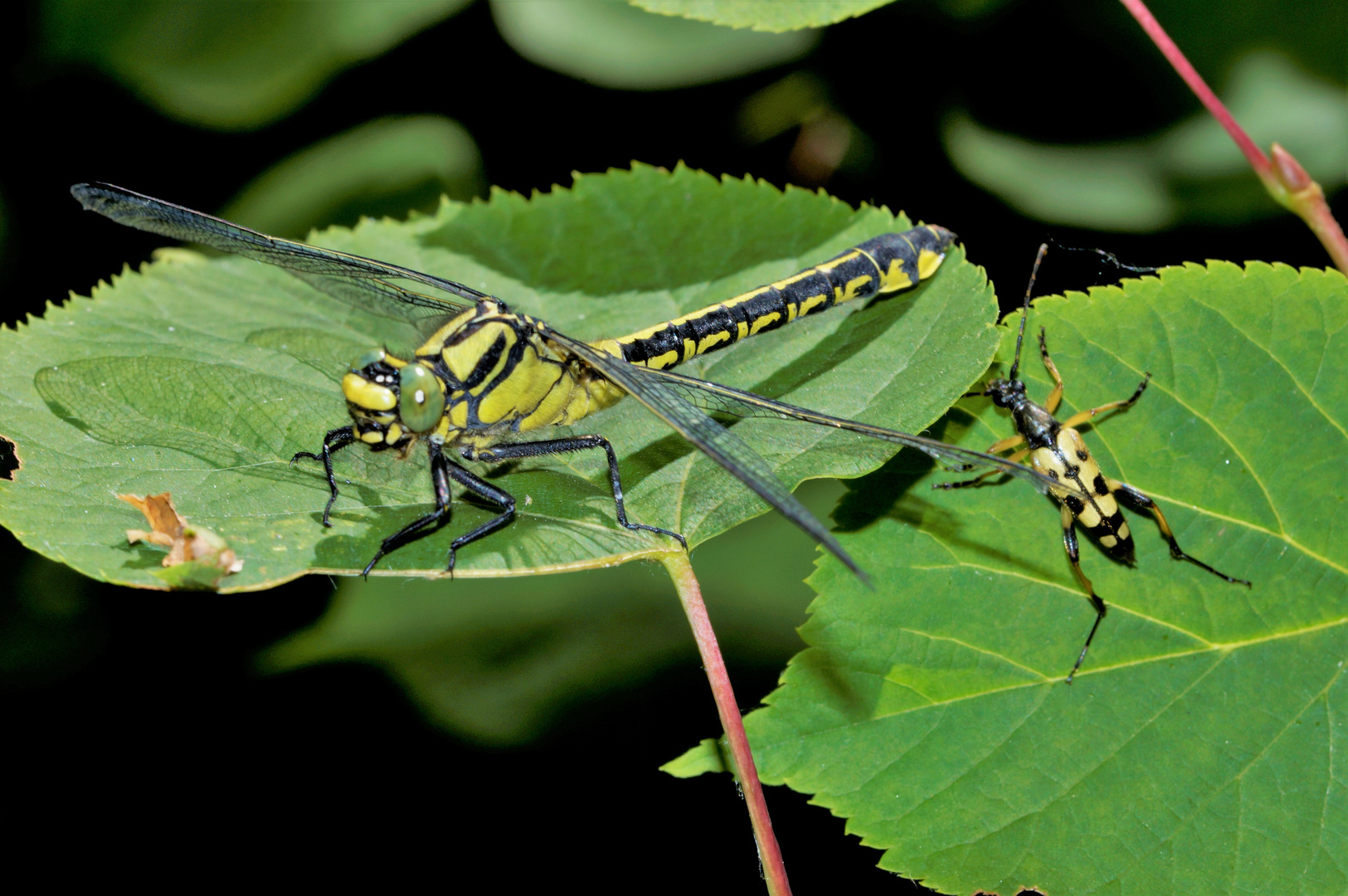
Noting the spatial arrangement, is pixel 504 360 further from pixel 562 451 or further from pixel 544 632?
pixel 544 632

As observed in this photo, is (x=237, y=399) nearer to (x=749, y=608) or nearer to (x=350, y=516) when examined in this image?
(x=350, y=516)

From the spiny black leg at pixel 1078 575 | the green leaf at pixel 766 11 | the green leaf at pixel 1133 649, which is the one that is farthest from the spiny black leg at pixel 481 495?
the spiny black leg at pixel 1078 575

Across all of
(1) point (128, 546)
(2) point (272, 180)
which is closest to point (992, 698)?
(1) point (128, 546)

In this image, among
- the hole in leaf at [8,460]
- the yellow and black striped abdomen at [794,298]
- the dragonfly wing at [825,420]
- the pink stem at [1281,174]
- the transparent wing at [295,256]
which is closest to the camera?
the pink stem at [1281,174]


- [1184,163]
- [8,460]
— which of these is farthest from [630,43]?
[8,460]

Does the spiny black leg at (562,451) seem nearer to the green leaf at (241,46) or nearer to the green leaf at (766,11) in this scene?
the green leaf at (766,11)

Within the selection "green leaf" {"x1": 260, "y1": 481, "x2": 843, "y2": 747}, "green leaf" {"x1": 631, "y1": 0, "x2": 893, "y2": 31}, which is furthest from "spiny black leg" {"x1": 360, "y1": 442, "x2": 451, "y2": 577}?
"green leaf" {"x1": 631, "y1": 0, "x2": 893, "y2": 31}
